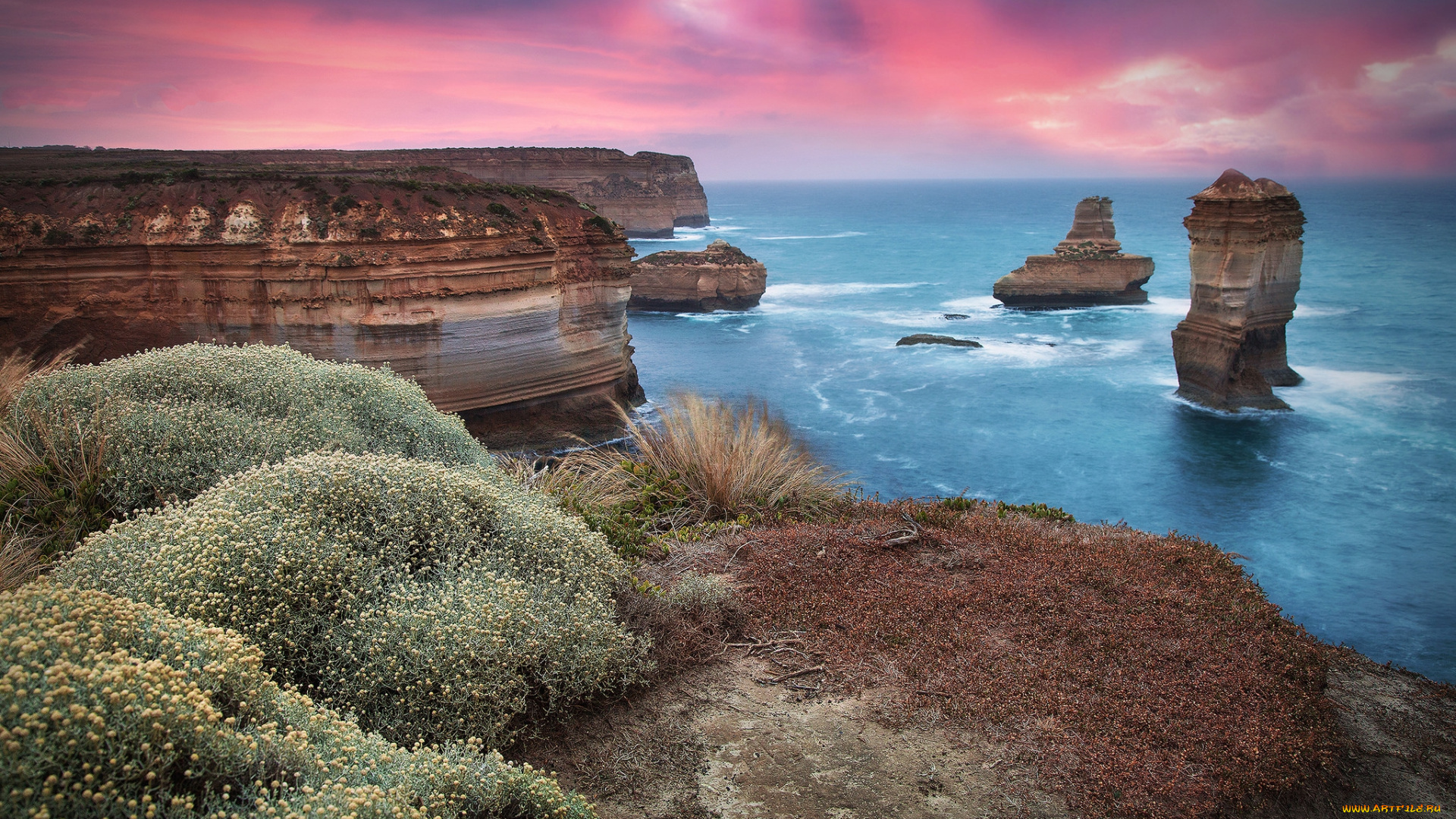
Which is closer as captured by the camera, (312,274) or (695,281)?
(312,274)

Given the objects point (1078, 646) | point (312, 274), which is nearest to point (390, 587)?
point (1078, 646)

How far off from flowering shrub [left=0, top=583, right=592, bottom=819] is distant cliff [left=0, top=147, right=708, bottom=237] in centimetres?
2097

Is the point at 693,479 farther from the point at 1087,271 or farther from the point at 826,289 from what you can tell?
the point at 826,289

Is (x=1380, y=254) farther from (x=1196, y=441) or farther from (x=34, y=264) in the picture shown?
(x=34, y=264)

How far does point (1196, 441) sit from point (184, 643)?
1155 inches

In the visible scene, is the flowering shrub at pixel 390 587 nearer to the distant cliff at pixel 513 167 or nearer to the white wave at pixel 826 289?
the distant cliff at pixel 513 167

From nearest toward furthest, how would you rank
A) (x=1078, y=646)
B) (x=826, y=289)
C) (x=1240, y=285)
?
(x=1078, y=646)
(x=1240, y=285)
(x=826, y=289)

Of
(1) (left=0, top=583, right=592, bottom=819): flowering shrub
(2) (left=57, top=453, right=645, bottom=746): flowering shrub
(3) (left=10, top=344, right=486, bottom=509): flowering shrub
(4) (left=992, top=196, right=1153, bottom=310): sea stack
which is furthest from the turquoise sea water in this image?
(1) (left=0, top=583, right=592, bottom=819): flowering shrub

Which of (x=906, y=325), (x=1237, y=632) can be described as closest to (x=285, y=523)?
(x=1237, y=632)

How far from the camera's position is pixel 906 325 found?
161ft

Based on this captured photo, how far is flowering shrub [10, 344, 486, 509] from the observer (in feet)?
16.4

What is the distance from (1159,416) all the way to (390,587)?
3106 cm

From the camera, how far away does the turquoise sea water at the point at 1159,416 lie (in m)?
18.8

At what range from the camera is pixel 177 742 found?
229 centimetres
